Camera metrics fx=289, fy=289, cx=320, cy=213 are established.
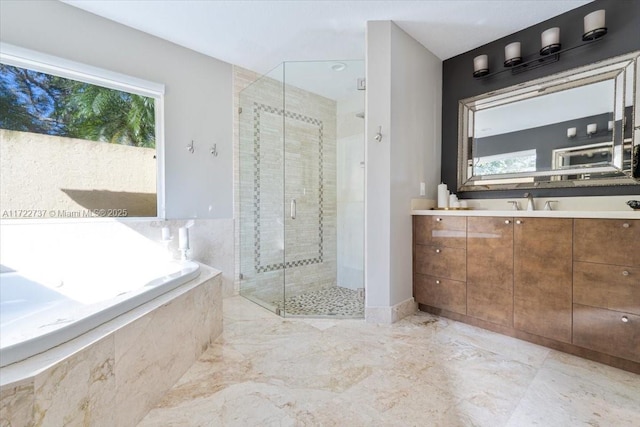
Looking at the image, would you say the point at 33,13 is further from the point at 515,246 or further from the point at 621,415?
the point at 621,415

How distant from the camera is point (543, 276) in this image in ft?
6.14

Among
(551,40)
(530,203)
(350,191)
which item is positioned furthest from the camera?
(350,191)

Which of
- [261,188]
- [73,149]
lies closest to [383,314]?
[261,188]

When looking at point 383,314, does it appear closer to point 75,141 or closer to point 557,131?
point 557,131

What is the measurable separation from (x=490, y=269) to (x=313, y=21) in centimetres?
230

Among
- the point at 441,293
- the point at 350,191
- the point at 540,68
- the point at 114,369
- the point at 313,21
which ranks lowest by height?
the point at 441,293

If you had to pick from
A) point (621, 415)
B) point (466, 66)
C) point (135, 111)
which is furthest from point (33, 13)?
point (621, 415)

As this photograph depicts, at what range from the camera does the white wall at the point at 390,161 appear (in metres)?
2.30

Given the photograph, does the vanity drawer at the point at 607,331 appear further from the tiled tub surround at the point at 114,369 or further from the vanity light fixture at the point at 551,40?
the tiled tub surround at the point at 114,369

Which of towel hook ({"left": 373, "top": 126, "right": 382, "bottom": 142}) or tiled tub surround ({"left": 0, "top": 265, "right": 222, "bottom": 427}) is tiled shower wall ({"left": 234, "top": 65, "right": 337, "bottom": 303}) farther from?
tiled tub surround ({"left": 0, "top": 265, "right": 222, "bottom": 427})

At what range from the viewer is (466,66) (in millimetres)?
2686

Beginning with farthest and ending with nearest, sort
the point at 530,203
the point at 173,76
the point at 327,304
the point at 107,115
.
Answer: the point at 327,304, the point at 173,76, the point at 107,115, the point at 530,203

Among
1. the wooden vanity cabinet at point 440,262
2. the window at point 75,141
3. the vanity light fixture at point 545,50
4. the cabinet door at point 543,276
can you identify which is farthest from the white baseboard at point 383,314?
the vanity light fixture at point 545,50

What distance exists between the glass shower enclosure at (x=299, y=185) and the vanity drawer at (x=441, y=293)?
0.59 m
